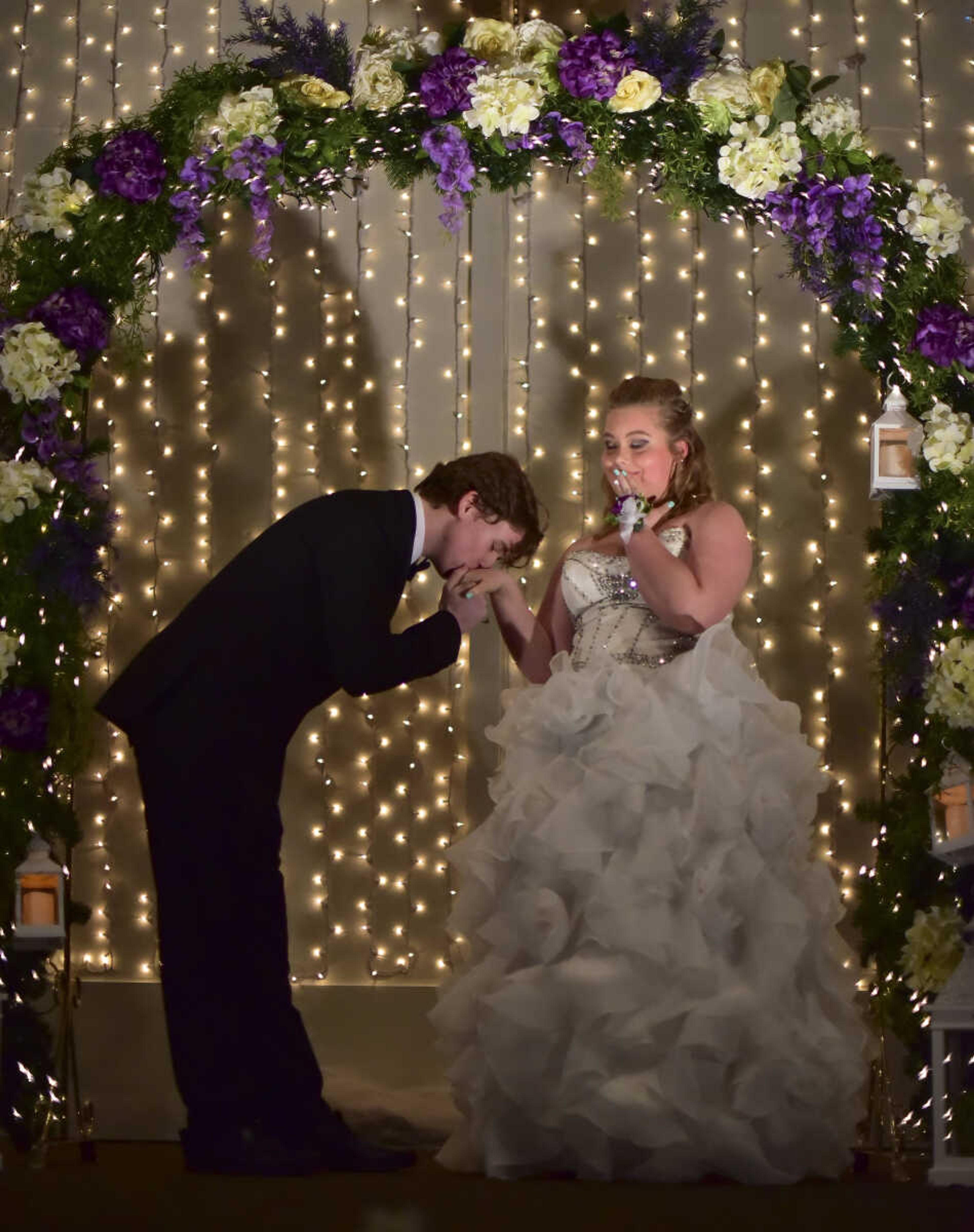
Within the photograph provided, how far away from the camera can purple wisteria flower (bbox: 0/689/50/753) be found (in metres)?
3.90

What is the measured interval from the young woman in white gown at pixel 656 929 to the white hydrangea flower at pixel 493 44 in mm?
1307

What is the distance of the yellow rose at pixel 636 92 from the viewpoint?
3.93 m

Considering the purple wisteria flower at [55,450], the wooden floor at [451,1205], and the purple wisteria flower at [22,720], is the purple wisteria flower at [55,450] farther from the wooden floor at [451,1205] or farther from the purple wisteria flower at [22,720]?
the wooden floor at [451,1205]

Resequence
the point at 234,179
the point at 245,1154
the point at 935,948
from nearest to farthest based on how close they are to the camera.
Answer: the point at 245,1154, the point at 935,948, the point at 234,179

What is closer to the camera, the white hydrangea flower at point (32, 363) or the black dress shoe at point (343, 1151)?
the black dress shoe at point (343, 1151)

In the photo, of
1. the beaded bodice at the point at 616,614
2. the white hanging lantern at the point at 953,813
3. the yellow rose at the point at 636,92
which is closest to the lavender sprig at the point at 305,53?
the yellow rose at the point at 636,92

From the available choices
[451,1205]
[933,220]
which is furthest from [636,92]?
[451,1205]

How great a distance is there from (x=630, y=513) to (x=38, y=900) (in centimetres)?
178

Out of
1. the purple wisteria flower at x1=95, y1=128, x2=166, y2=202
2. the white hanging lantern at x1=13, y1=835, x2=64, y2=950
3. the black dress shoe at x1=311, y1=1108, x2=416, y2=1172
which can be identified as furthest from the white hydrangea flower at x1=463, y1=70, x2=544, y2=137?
the black dress shoe at x1=311, y1=1108, x2=416, y2=1172

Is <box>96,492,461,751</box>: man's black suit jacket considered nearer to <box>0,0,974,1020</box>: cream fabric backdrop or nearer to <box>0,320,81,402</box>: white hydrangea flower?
<box>0,320,81,402</box>: white hydrangea flower

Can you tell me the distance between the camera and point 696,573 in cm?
376

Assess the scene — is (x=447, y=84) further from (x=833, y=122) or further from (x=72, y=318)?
(x=72, y=318)

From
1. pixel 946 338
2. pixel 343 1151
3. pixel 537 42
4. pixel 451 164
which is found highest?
pixel 537 42

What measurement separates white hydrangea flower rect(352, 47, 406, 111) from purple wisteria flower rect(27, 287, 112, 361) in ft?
2.94
